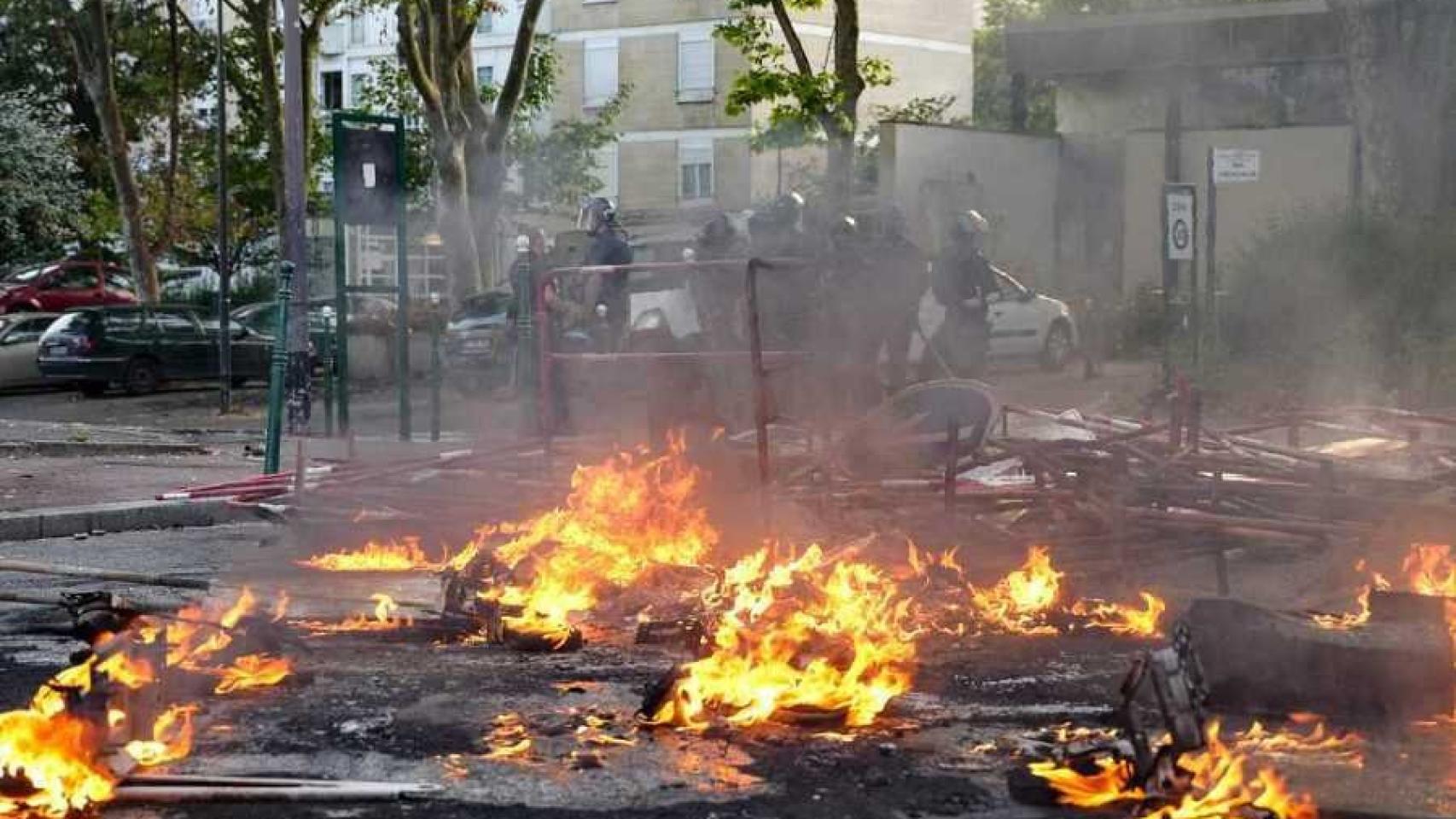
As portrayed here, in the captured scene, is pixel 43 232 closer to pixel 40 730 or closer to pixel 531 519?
pixel 531 519

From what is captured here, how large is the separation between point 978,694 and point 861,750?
3.44 feet

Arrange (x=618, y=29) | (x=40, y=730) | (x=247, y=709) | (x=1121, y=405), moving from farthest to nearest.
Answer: (x=618, y=29), (x=1121, y=405), (x=247, y=709), (x=40, y=730)

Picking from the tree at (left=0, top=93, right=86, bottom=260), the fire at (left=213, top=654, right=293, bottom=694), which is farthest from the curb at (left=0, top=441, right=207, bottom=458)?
the tree at (left=0, top=93, right=86, bottom=260)

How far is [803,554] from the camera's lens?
8539 millimetres

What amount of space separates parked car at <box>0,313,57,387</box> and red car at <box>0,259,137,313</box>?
20.4 ft

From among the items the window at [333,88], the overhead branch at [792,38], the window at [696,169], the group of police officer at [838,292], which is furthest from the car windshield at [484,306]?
the window at [333,88]

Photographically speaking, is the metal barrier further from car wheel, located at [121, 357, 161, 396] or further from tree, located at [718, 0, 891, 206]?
car wheel, located at [121, 357, 161, 396]

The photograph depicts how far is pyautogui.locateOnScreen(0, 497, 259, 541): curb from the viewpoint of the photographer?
12.1 m

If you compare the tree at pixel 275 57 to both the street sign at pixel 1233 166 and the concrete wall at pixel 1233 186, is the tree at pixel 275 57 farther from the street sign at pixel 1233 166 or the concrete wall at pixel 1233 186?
the street sign at pixel 1233 166

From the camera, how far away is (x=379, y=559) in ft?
33.6

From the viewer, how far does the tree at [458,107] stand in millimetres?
27672

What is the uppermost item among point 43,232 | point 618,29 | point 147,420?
point 618,29

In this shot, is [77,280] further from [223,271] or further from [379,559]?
[379,559]

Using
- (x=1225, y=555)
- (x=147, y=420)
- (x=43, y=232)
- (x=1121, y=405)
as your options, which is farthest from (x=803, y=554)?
(x=43, y=232)
